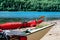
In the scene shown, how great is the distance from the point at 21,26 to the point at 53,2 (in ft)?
297

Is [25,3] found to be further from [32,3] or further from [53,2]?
[53,2]

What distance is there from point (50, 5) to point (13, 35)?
9958 centimetres

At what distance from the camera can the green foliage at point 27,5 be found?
10506 cm

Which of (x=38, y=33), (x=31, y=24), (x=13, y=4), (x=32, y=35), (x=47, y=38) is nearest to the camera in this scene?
(x=32, y=35)

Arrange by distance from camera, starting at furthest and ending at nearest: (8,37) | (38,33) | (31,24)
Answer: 1. (31,24)
2. (38,33)
3. (8,37)

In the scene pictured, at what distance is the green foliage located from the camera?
345 ft

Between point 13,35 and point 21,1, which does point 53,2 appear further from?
point 13,35

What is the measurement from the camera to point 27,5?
352 ft

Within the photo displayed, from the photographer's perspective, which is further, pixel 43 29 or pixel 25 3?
pixel 25 3

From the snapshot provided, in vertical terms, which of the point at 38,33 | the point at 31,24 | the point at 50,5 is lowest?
the point at 50,5

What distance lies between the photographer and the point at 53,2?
372ft

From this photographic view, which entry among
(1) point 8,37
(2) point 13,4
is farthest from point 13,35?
(2) point 13,4

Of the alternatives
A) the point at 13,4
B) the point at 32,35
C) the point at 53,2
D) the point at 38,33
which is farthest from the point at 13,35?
the point at 53,2

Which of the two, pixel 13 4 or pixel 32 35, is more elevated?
pixel 32 35
